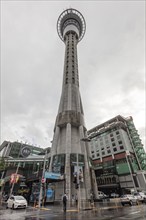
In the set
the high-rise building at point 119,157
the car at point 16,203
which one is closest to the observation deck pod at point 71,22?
the high-rise building at point 119,157

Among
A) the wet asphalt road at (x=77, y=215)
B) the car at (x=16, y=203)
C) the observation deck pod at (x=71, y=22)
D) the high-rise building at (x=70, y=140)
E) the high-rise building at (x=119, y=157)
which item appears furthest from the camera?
the observation deck pod at (x=71, y=22)

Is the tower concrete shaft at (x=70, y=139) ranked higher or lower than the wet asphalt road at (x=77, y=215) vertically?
higher

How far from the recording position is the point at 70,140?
40.5 m

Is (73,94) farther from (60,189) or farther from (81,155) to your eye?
(60,189)

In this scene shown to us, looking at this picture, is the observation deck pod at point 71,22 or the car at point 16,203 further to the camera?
the observation deck pod at point 71,22

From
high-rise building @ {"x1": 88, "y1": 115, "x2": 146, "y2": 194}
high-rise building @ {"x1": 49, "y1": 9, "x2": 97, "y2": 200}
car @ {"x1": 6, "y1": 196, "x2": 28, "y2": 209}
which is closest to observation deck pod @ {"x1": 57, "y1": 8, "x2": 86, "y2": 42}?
high-rise building @ {"x1": 49, "y1": 9, "x2": 97, "y2": 200}

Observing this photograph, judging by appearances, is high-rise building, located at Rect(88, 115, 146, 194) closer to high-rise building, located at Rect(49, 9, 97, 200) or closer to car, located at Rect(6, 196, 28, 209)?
high-rise building, located at Rect(49, 9, 97, 200)

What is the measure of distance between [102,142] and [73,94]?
151 feet

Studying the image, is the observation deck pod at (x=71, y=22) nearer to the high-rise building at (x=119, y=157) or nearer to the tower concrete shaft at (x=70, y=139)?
the tower concrete shaft at (x=70, y=139)

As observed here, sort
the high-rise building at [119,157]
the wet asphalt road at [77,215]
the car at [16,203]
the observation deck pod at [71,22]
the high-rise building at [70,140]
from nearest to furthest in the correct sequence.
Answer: the wet asphalt road at [77,215] < the car at [16,203] < the high-rise building at [70,140] < the high-rise building at [119,157] < the observation deck pod at [71,22]

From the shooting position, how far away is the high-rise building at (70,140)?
3317 centimetres

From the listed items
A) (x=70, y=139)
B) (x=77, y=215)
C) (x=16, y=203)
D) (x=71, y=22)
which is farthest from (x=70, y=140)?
(x=71, y=22)

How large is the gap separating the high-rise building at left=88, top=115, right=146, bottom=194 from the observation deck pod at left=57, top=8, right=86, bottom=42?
193ft

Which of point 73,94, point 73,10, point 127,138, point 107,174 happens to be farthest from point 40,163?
point 73,10
